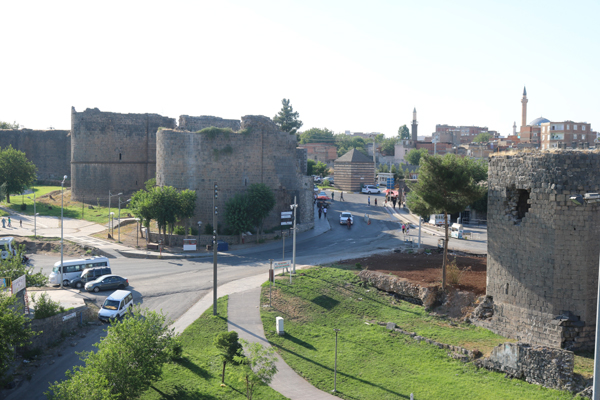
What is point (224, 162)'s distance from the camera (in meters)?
45.8

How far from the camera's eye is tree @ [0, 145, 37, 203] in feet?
179

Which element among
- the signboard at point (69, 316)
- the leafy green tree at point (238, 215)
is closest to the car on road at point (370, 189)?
the leafy green tree at point (238, 215)

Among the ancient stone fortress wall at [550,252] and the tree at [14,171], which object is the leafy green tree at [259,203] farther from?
the tree at [14,171]

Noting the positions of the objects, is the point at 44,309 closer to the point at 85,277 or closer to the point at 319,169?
the point at 85,277

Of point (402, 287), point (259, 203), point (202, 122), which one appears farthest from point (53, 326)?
point (202, 122)

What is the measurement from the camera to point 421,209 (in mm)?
28484

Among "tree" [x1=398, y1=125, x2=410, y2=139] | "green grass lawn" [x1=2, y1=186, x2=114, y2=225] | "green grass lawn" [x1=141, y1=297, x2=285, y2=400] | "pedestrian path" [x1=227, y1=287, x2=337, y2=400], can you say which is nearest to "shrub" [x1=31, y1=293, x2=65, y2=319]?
"green grass lawn" [x1=141, y1=297, x2=285, y2=400]

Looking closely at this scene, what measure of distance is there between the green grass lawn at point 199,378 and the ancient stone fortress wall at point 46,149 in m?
59.4

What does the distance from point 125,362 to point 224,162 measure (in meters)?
30.4

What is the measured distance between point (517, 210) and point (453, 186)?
16.2 ft

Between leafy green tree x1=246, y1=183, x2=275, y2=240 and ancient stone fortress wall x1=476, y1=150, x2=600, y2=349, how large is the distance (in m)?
24.4

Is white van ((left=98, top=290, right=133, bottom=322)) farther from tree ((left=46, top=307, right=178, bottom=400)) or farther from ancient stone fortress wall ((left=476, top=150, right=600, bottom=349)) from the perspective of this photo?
ancient stone fortress wall ((left=476, top=150, right=600, bottom=349))

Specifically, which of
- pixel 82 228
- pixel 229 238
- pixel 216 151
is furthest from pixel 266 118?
pixel 82 228

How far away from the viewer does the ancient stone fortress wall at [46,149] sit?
73.9 meters
